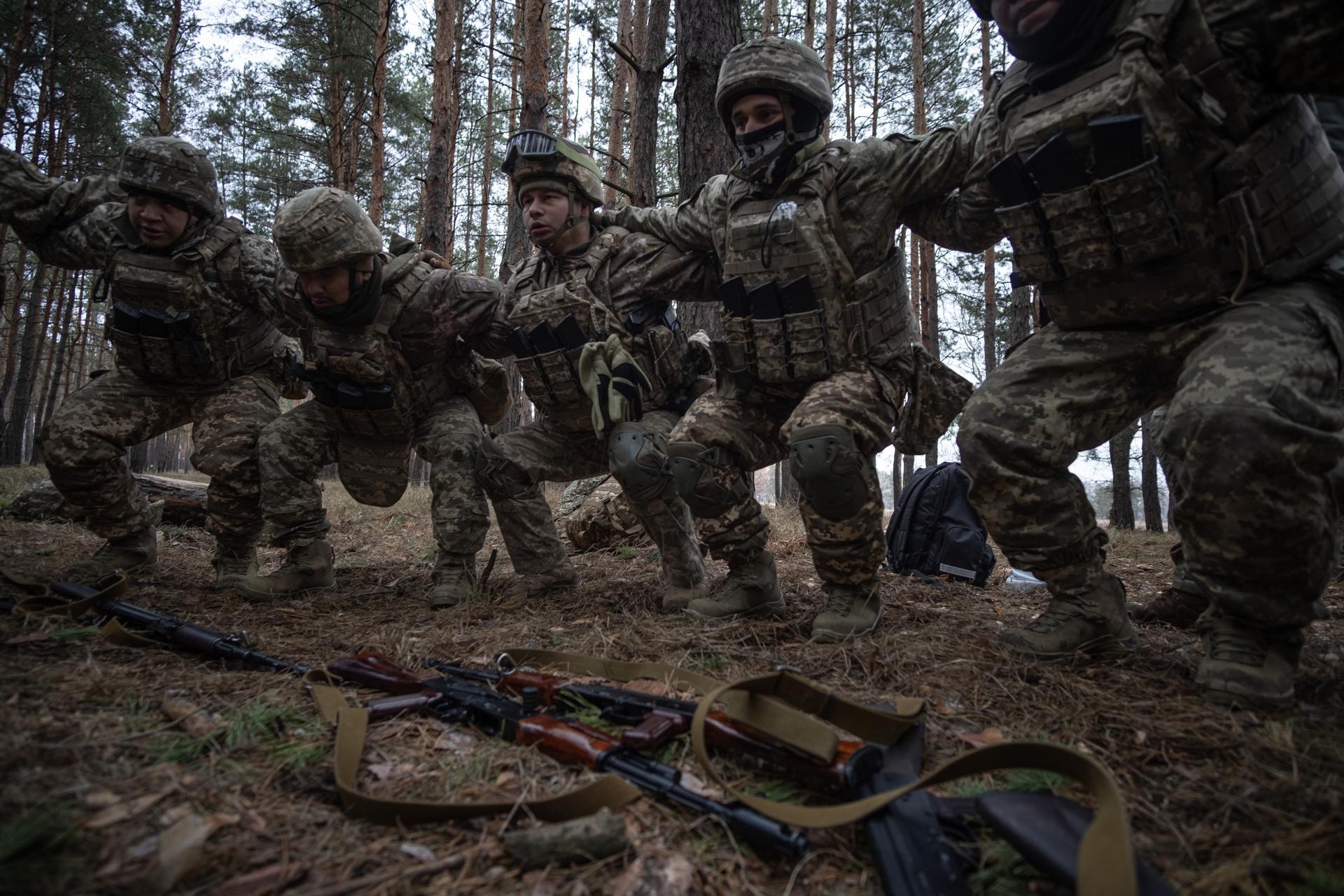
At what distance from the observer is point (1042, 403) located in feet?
8.63

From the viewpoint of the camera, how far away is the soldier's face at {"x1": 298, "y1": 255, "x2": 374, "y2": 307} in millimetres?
3945

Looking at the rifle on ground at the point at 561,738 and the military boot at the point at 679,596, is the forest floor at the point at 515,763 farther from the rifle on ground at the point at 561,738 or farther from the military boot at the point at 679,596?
the military boot at the point at 679,596

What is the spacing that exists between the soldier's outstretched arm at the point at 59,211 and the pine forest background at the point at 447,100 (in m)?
2.64

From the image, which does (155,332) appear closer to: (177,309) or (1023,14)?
(177,309)

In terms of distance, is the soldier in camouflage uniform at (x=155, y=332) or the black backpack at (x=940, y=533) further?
the black backpack at (x=940, y=533)

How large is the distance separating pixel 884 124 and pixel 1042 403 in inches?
604

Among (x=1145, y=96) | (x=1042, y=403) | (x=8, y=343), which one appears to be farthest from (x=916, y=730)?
(x=8, y=343)

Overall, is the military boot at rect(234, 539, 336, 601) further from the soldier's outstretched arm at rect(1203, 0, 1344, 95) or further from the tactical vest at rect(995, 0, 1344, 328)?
the soldier's outstretched arm at rect(1203, 0, 1344, 95)

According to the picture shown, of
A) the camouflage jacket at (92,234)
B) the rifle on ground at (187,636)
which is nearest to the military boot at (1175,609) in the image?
the rifle on ground at (187,636)

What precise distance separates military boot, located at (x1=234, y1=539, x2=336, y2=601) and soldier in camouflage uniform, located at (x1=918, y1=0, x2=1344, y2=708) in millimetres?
3795

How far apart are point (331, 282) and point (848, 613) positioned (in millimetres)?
3234

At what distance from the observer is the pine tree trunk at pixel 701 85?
5.39m

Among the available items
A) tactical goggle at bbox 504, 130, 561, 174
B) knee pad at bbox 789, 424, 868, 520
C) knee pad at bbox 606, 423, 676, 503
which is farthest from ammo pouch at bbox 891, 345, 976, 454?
tactical goggle at bbox 504, 130, 561, 174

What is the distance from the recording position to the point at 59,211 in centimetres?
452
